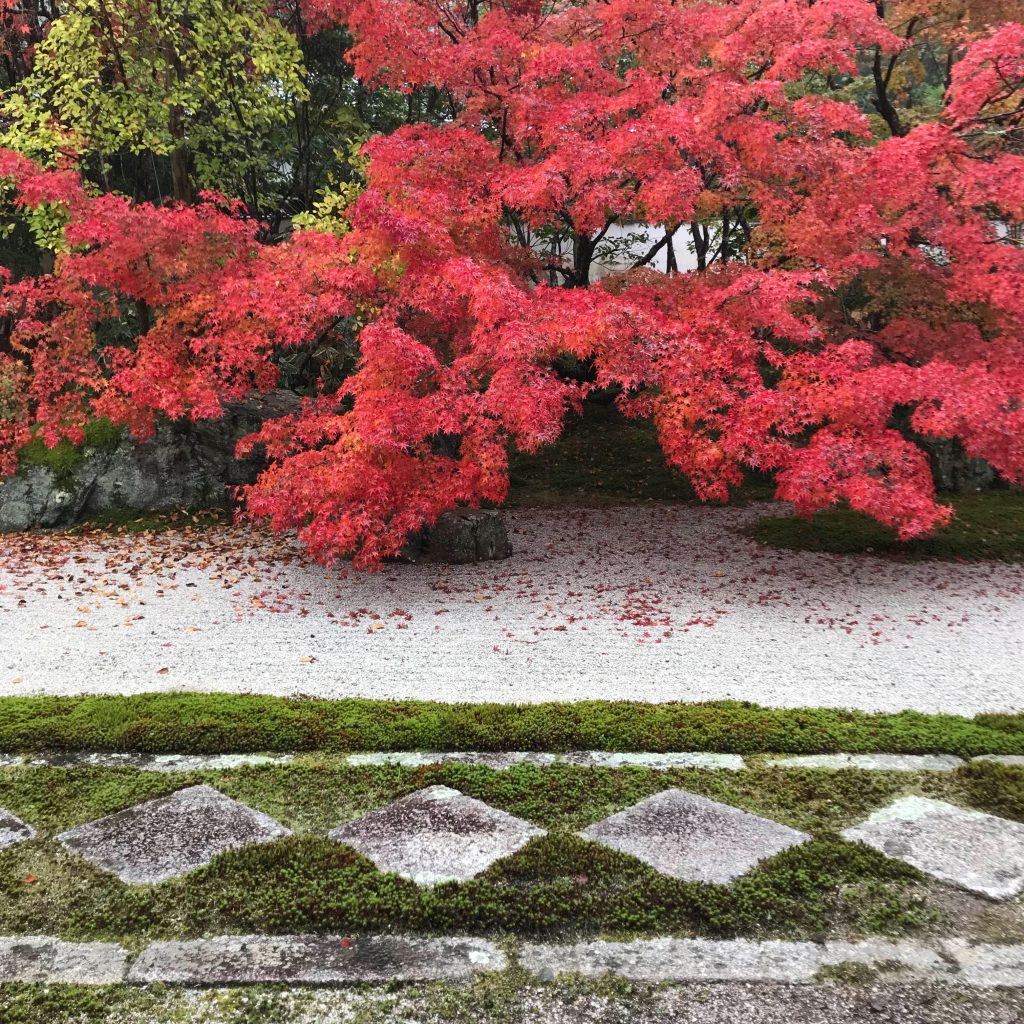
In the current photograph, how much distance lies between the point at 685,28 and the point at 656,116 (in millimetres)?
1687

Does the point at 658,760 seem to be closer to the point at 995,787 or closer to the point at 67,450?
the point at 995,787

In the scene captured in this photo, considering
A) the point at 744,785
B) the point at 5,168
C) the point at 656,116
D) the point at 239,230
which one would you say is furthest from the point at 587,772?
the point at 5,168

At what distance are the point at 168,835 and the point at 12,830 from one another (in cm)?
74

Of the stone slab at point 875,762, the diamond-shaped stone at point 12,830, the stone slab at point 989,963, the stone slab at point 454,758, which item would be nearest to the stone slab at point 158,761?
the stone slab at point 454,758

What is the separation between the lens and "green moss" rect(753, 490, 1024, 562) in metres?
9.95

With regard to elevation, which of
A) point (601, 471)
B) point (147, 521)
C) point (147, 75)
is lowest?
point (147, 521)

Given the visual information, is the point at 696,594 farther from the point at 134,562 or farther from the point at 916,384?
the point at 134,562

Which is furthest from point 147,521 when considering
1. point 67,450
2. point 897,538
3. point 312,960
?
point 897,538

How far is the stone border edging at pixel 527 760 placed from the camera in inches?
178

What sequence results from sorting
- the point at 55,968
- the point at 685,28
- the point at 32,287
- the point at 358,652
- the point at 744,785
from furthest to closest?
the point at 32,287, the point at 685,28, the point at 358,652, the point at 744,785, the point at 55,968

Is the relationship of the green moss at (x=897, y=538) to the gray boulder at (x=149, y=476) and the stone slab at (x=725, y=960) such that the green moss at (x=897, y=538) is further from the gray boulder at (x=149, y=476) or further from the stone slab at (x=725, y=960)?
the stone slab at (x=725, y=960)

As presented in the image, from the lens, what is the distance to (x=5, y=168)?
9.13 meters

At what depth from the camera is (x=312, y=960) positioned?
296cm

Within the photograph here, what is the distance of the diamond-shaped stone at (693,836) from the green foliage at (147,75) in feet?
34.1
